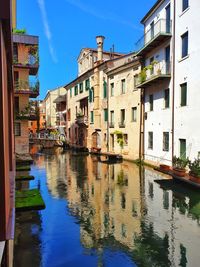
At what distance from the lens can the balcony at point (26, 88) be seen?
102ft

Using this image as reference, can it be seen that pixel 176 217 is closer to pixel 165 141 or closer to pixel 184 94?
pixel 184 94

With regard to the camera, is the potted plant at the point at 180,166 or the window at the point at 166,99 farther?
the window at the point at 166,99

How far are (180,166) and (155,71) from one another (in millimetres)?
9500

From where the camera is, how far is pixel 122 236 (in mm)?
10008

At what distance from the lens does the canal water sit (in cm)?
838

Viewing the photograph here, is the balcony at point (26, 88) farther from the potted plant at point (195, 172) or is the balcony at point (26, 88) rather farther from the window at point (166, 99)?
the potted plant at point (195, 172)

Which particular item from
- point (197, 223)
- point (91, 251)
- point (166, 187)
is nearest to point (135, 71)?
point (166, 187)

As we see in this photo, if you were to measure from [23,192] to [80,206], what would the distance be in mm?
3143

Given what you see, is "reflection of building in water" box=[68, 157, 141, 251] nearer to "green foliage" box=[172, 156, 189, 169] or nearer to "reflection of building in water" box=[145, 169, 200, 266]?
"reflection of building in water" box=[145, 169, 200, 266]

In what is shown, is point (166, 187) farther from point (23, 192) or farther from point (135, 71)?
point (135, 71)

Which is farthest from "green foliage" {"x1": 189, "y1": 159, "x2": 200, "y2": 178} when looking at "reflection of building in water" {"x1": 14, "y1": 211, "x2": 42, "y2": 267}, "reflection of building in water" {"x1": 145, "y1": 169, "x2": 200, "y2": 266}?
"reflection of building in water" {"x1": 14, "y1": 211, "x2": 42, "y2": 267}

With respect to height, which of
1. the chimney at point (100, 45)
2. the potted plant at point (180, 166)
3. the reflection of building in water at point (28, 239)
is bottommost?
the reflection of building in water at point (28, 239)

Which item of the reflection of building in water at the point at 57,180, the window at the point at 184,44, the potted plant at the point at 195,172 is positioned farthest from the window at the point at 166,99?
the reflection of building in water at the point at 57,180

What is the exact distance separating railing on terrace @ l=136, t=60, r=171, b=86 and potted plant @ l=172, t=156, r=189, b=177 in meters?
6.99
